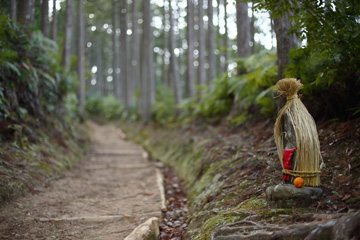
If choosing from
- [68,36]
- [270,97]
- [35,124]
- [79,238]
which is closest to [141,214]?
[79,238]

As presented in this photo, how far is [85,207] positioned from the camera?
4871mm

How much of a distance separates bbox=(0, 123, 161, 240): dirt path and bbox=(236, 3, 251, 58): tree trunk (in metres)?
4.88

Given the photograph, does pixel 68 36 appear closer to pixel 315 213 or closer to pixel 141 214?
pixel 141 214

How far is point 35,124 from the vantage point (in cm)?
716

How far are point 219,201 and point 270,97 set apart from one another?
2.86 meters

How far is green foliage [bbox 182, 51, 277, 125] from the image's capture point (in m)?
5.96

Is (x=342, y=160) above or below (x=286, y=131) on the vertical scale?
below

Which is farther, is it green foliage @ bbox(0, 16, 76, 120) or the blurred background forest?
green foliage @ bbox(0, 16, 76, 120)

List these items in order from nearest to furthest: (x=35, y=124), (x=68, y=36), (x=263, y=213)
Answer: (x=263, y=213)
(x=35, y=124)
(x=68, y=36)

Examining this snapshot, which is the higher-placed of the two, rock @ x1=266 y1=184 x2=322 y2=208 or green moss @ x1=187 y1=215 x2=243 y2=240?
rock @ x1=266 y1=184 x2=322 y2=208

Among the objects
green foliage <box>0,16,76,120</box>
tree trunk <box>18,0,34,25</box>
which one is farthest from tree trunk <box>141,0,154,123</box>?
tree trunk <box>18,0,34,25</box>

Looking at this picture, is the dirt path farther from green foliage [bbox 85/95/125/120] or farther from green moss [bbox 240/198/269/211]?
green foliage [bbox 85/95/125/120]

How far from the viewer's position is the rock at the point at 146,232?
3.55m

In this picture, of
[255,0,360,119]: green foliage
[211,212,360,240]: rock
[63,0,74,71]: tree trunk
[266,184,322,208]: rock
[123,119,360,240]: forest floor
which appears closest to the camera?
[211,212,360,240]: rock
